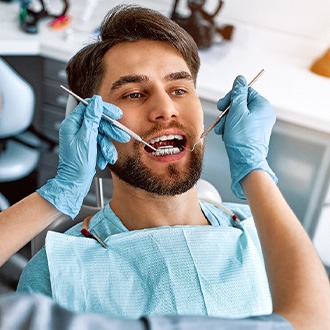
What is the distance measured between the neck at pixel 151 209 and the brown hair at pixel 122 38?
12.6 inches

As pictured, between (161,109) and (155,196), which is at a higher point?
(161,109)

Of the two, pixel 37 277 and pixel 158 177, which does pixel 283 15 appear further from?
pixel 37 277

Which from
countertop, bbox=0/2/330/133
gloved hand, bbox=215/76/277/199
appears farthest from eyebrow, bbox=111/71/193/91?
countertop, bbox=0/2/330/133

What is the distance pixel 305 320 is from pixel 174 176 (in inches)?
24.3

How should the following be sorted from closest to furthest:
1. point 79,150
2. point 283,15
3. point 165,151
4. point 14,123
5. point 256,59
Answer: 1. point 79,150
2. point 165,151
3. point 14,123
4. point 256,59
5. point 283,15

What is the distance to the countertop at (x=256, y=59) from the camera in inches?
84.1

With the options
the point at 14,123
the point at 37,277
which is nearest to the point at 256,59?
the point at 14,123

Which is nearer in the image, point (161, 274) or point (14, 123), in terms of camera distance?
point (161, 274)

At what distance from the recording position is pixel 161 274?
1258mm

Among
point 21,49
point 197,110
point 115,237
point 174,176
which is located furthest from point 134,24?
point 21,49

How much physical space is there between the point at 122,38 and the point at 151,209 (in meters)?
0.48

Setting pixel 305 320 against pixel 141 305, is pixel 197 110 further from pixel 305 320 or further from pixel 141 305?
pixel 305 320

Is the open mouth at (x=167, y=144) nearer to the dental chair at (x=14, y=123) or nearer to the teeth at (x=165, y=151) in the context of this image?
the teeth at (x=165, y=151)

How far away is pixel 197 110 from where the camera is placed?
1427mm
